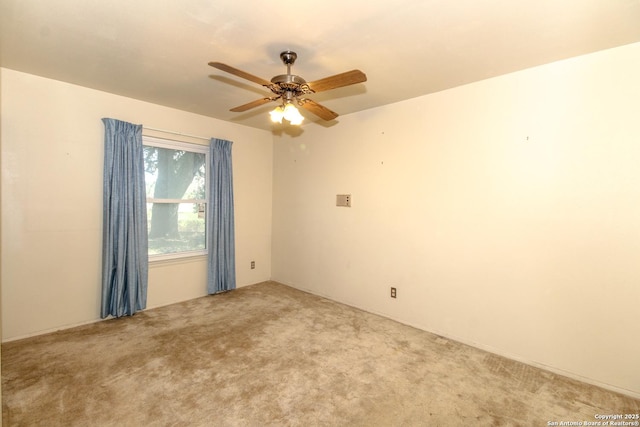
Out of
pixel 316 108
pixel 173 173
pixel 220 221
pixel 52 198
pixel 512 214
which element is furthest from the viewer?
pixel 220 221

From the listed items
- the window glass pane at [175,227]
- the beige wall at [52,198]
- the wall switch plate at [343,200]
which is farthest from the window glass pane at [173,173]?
the wall switch plate at [343,200]

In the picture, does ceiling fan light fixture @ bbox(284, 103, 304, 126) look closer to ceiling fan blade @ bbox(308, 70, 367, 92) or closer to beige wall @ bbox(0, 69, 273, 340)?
ceiling fan blade @ bbox(308, 70, 367, 92)

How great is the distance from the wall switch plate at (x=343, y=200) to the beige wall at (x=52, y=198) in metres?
2.52

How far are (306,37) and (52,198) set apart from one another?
3024 millimetres

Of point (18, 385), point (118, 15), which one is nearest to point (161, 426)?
point (18, 385)

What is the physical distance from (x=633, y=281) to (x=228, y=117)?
4580mm

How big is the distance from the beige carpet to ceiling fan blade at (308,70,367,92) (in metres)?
2.22

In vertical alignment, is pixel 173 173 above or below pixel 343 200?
above

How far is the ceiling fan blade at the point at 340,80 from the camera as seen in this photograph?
72.8 inches

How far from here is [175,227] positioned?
4.07 metres

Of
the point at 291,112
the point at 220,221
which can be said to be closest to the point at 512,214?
the point at 291,112

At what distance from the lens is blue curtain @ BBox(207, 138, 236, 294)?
13.9ft

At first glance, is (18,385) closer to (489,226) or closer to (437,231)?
(437,231)

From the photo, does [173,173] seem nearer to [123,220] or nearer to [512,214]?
[123,220]
